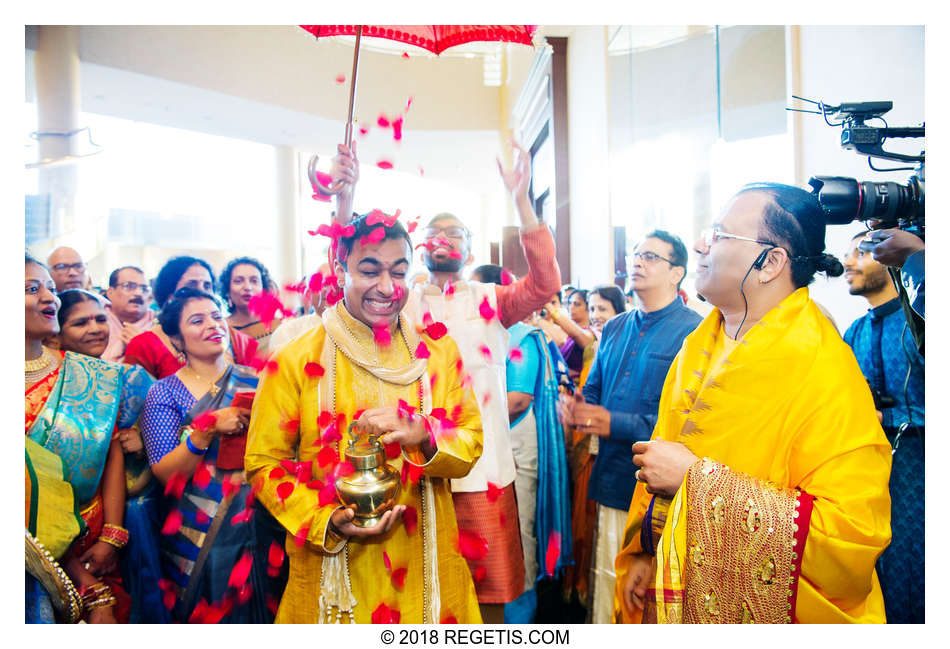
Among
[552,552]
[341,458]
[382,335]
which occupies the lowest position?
[552,552]

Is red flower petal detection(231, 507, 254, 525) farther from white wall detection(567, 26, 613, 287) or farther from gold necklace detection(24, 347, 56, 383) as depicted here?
white wall detection(567, 26, 613, 287)

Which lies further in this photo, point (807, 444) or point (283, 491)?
point (283, 491)

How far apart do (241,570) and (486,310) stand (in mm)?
977

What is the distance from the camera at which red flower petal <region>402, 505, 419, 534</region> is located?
130 cm

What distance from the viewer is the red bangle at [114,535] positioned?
1.45 metres

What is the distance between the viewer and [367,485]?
1.15 metres

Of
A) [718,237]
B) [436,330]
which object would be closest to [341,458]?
[436,330]

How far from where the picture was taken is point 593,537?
5.83ft

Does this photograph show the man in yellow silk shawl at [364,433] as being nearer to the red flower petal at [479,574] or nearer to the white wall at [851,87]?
the red flower petal at [479,574]

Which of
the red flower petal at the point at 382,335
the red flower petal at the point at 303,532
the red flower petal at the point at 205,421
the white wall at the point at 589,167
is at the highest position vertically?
the white wall at the point at 589,167

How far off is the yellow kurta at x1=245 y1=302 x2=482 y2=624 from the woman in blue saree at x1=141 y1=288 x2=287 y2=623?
21 centimetres

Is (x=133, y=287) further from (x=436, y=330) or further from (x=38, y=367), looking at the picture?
(x=436, y=330)

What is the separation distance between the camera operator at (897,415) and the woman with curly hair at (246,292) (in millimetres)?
1698

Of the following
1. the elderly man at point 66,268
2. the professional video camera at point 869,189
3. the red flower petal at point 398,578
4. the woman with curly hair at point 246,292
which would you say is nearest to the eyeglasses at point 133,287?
the elderly man at point 66,268
